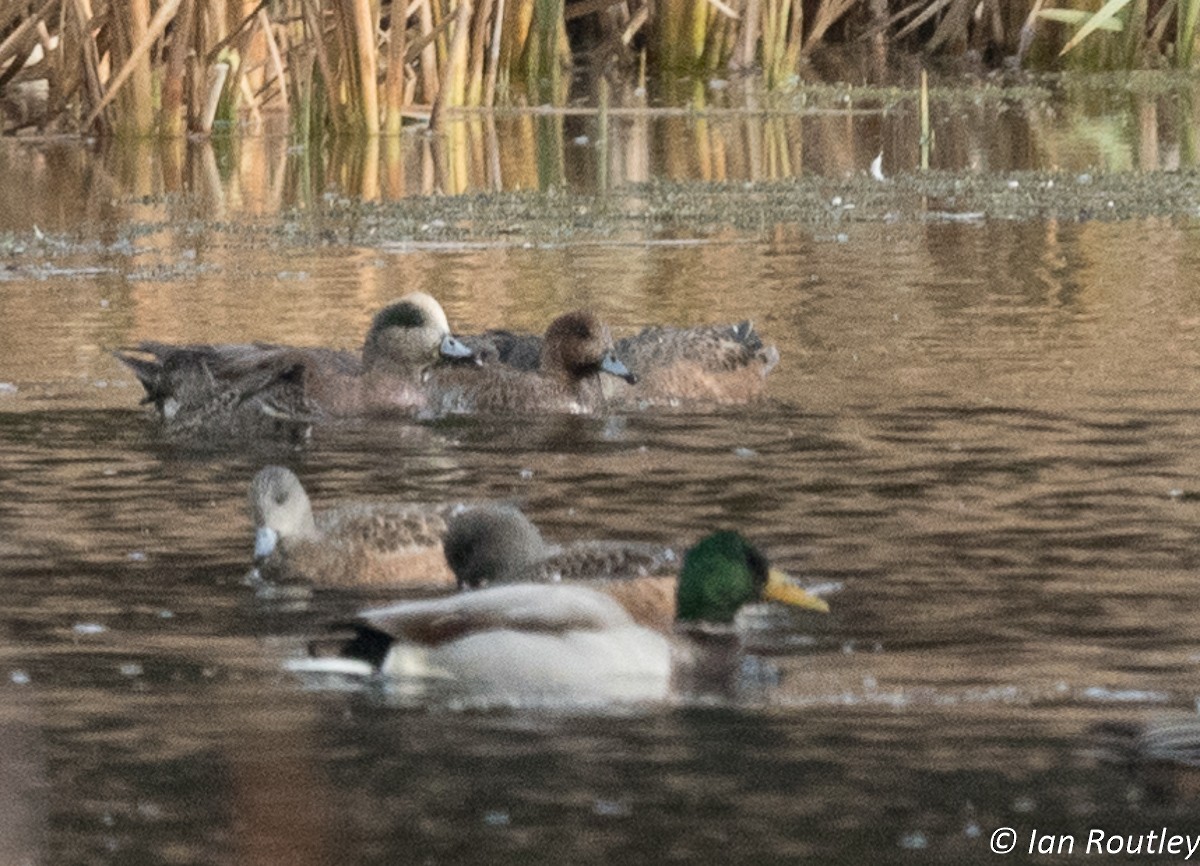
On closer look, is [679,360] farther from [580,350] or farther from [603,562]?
[603,562]

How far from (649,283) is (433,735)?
7.01 meters

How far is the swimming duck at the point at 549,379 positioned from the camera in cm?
973

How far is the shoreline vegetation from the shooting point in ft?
54.2

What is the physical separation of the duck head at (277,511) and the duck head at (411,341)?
2540mm

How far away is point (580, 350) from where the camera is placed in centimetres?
971

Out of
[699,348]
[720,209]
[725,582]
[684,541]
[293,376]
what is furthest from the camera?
[720,209]

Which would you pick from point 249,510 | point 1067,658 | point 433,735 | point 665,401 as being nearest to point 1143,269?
point 665,401

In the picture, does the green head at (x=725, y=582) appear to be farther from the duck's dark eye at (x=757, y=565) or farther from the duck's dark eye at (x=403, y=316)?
the duck's dark eye at (x=403, y=316)

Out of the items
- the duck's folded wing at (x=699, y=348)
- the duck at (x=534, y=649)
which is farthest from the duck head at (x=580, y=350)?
the duck at (x=534, y=649)

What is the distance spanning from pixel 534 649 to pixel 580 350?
13.6ft

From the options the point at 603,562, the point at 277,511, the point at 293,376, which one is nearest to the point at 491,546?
the point at 603,562

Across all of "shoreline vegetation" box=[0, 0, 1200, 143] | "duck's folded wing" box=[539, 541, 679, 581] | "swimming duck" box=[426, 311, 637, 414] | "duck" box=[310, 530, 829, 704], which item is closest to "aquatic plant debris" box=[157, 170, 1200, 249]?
"shoreline vegetation" box=[0, 0, 1200, 143]

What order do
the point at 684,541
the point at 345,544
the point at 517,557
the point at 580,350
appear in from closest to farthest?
Result: the point at 517,557, the point at 345,544, the point at 684,541, the point at 580,350

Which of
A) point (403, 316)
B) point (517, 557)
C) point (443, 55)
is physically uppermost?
point (443, 55)
